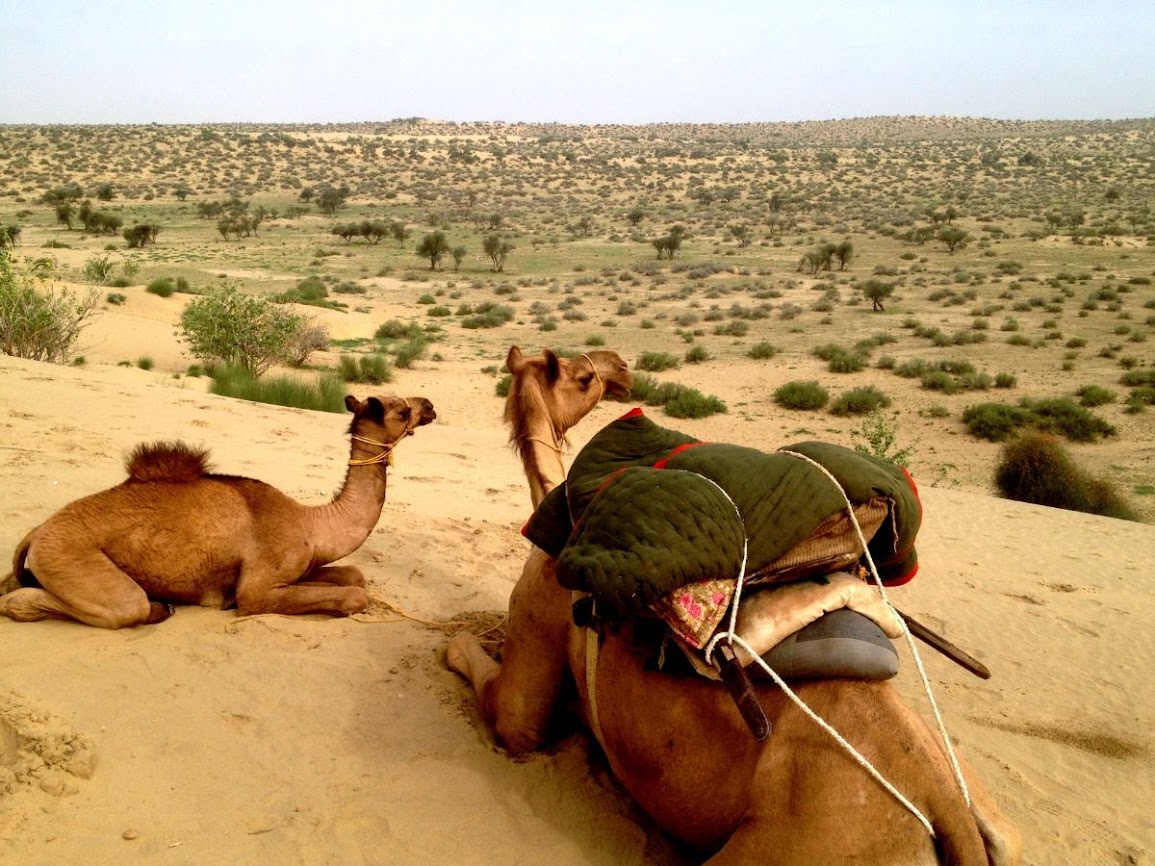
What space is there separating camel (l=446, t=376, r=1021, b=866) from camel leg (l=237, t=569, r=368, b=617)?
6.27ft

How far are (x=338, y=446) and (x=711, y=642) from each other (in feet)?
28.5

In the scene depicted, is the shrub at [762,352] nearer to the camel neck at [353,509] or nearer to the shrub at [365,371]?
the shrub at [365,371]

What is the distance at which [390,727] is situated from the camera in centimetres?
407

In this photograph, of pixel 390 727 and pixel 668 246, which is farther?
pixel 668 246

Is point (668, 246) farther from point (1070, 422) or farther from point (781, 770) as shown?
point (781, 770)

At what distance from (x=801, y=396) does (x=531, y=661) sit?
1590 cm

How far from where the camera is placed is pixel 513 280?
122 feet

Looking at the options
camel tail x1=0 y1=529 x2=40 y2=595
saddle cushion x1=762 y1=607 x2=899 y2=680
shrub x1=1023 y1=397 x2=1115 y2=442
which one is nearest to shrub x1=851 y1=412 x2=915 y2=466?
shrub x1=1023 y1=397 x2=1115 y2=442

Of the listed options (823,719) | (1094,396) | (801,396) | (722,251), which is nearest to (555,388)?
(823,719)

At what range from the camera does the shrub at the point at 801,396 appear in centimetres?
1869

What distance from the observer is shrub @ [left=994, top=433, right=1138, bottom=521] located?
41.7ft

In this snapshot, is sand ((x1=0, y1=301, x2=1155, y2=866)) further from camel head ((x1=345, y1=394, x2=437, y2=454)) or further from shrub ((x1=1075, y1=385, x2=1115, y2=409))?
shrub ((x1=1075, y1=385, x2=1115, y2=409))

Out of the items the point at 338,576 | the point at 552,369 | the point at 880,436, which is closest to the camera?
the point at 552,369

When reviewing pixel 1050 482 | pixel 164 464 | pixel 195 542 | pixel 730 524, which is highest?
pixel 730 524
